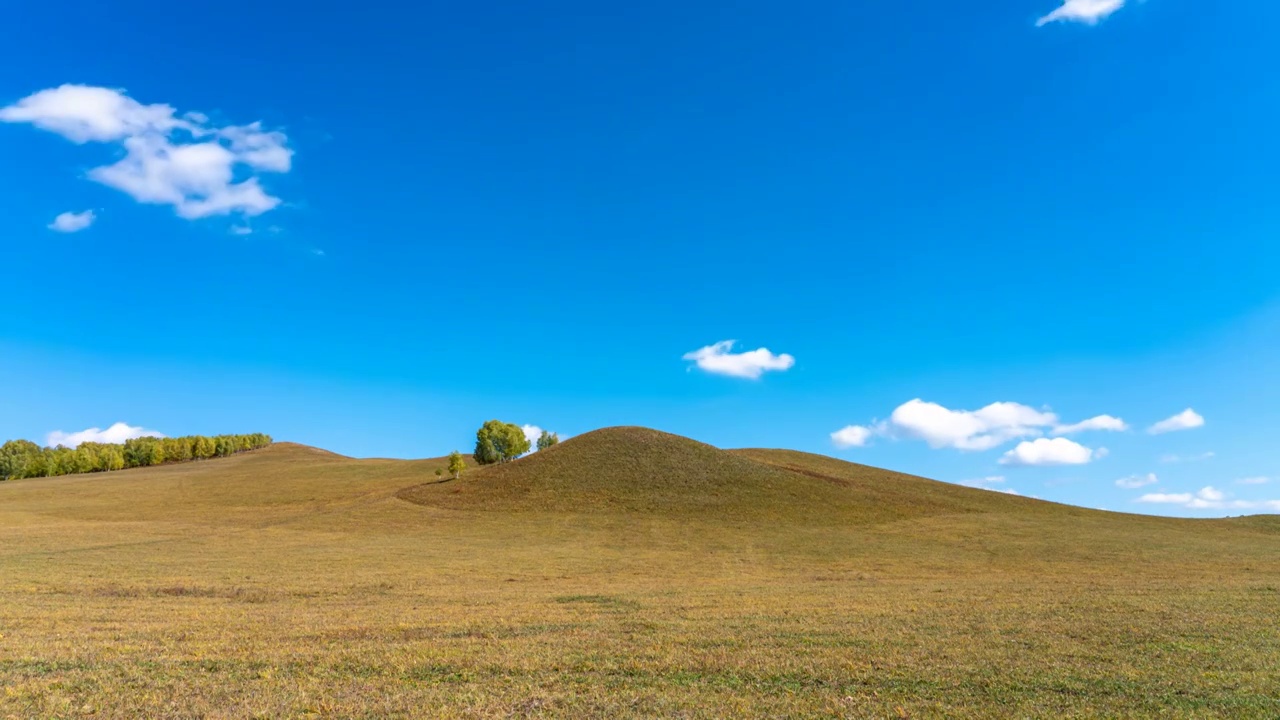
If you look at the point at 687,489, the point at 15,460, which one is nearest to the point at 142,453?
the point at 15,460

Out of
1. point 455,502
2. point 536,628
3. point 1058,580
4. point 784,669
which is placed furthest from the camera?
point 455,502

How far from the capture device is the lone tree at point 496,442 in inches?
5743

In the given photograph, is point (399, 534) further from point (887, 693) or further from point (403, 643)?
point (887, 693)

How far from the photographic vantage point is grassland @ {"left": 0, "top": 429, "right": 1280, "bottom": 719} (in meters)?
15.1

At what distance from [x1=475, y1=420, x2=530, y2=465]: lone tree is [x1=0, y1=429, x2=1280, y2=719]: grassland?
219ft

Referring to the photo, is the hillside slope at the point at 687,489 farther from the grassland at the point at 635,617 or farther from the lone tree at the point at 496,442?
the lone tree at the point at 496,442

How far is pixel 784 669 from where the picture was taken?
17219 mm

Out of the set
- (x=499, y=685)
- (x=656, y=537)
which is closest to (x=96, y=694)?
(x=499, y=685)

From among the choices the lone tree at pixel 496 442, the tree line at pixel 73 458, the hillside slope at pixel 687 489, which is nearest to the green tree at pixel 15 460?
the tree line at pixel 73 458

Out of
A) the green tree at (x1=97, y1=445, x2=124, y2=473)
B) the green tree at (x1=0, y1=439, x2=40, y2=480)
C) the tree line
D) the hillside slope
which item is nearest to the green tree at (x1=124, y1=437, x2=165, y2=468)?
the tree line

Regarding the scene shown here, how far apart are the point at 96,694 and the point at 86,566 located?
A: 3486 cm

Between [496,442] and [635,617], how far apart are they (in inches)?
4940

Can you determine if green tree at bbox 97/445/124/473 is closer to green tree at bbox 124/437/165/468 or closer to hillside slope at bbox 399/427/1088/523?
green tree at bbox 124/437/165/468

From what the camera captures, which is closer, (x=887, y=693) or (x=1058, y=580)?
(x=887, y=693)
